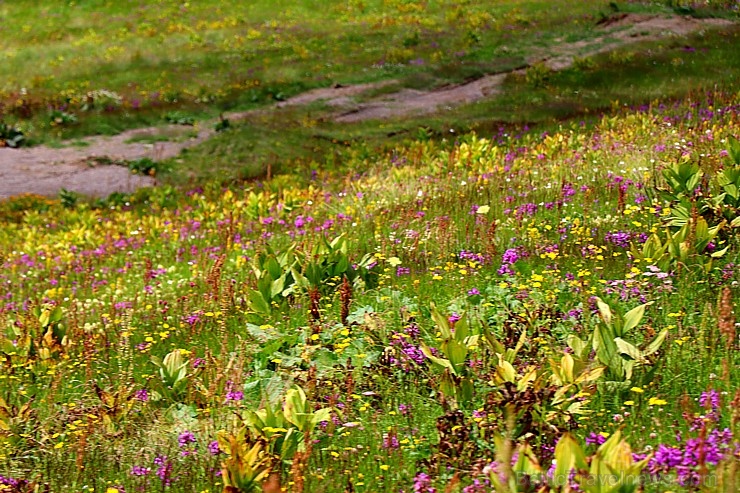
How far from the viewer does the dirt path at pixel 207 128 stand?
19797mm

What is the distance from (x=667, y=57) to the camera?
22953mm

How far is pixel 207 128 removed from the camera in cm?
2280

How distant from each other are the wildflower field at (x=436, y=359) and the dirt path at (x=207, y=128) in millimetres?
11447

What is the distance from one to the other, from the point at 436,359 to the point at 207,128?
64.9ft

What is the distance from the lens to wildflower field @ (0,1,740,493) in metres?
3.61

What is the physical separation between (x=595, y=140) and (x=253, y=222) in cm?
580

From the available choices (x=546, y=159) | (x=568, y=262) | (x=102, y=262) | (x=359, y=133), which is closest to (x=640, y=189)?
(x=568, y=262)

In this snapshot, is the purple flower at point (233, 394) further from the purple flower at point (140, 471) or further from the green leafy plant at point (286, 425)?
the purple flower at point (140, 471)

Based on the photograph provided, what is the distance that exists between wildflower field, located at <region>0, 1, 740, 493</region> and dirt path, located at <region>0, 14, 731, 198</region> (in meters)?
11.4

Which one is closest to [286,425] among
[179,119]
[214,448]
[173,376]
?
[214,448]

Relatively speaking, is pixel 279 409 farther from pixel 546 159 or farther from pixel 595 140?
pixel 595 140

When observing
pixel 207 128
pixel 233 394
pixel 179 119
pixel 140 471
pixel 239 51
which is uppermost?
pixel 239 51

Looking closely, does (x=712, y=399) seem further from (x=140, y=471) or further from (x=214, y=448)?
(x=140, y=471)

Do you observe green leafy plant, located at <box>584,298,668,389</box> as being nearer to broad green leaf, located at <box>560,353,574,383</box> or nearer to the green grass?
broad green leaf, located at <box>560,353,574,383</box>
